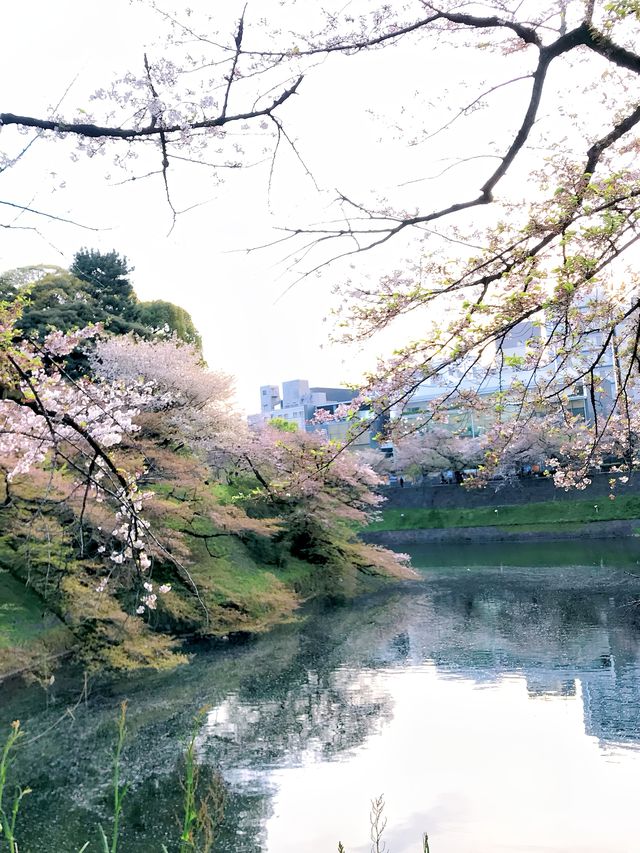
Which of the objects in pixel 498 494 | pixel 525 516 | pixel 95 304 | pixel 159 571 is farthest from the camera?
pixel 498 494

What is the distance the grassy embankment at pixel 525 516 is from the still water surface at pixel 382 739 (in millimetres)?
14314

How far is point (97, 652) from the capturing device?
373 inches

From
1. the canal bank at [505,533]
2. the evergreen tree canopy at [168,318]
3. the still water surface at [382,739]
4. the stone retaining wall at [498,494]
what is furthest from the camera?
the stone retaining wall at [498,494]

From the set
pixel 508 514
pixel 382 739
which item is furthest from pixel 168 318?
pixel 382 739

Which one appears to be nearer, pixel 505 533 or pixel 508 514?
pixel 505 533

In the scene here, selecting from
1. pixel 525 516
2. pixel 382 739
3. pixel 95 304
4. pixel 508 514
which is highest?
pixel 95 304

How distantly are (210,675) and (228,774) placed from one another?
3.55 meters

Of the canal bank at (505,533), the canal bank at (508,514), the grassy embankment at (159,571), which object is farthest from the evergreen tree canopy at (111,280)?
the canal bank at (505,533)

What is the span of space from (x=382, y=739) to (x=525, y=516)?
73.7 feet

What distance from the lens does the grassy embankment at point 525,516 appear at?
26094mm

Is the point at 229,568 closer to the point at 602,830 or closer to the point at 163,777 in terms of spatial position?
the point at 163,777

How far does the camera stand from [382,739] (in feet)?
23.6

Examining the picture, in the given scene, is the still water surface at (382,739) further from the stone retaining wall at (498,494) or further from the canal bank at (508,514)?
the stone retaining wall at (498,494)

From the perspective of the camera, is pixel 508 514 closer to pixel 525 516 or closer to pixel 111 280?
pixel 525 516
